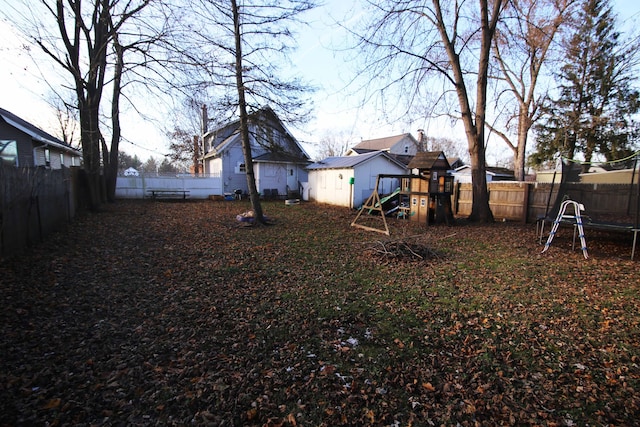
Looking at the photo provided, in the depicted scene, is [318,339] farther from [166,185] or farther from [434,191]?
[166,185]

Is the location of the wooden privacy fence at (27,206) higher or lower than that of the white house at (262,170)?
lower

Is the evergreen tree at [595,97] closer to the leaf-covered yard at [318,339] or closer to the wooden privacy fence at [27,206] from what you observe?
the leaf-covered yard at [318,339]

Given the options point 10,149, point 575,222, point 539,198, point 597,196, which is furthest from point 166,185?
point 597,196

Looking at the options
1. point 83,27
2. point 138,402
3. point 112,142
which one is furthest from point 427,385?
A: point 112,142

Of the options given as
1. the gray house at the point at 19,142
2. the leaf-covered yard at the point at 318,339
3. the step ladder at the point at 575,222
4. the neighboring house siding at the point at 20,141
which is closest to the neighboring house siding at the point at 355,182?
the step ladder at the point at 575,222

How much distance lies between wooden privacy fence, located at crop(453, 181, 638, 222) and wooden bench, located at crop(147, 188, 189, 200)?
16037mm

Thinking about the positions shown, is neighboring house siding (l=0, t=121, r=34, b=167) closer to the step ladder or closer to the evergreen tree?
the step ladder

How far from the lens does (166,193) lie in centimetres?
2019

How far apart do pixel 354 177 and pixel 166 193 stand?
1211 cm

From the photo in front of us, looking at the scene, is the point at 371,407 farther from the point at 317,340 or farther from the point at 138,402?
the point at 138,402

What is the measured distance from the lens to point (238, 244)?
7.92m

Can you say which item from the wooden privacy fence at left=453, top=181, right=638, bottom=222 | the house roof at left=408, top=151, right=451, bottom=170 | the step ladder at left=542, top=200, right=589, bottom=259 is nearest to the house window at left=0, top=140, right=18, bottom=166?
the house roof at left=408, top=151, right=451, bottom=170

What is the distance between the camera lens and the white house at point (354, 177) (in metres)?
17.0

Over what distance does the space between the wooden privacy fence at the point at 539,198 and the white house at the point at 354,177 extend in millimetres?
4885
